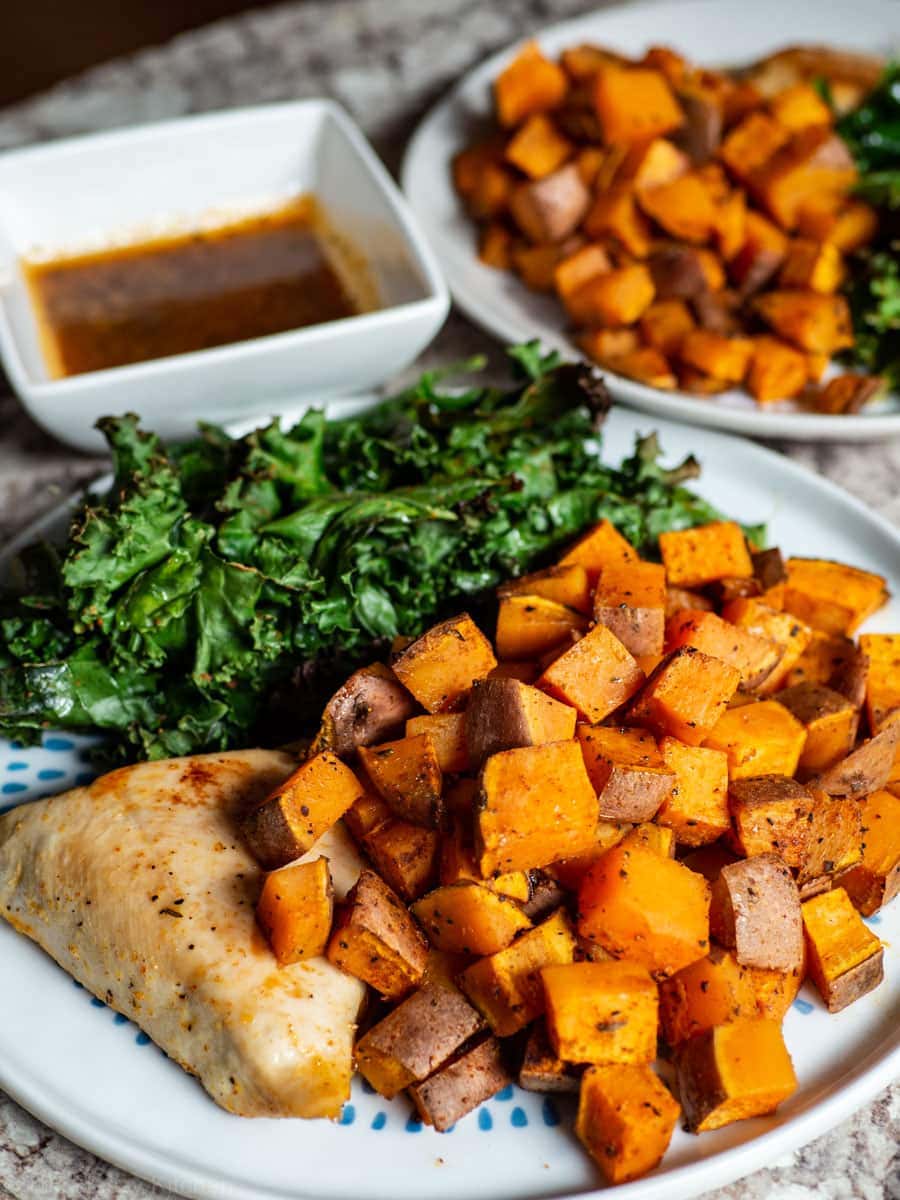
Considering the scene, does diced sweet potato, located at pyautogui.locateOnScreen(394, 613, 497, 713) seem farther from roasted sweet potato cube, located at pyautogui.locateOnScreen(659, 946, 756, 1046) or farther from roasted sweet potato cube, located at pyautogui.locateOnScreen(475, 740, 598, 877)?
roasted sweet potato cube, located at pyautogui.locateOnScreen(659, 946, 756, 1046)

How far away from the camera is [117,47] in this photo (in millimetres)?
6879

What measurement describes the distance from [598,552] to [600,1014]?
100cm

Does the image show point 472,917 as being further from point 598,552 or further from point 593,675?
point 598,552

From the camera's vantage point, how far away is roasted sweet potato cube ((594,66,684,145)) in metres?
3.59

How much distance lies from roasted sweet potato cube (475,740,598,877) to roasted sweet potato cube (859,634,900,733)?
77cm

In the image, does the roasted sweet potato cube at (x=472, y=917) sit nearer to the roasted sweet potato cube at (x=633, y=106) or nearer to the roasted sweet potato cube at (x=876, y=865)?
the roasted sweet potato cube at (x=876, y=865)

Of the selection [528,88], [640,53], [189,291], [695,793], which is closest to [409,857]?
[695,793]

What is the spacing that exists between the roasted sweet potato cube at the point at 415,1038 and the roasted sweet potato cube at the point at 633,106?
2555mm

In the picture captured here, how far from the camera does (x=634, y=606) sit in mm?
2357

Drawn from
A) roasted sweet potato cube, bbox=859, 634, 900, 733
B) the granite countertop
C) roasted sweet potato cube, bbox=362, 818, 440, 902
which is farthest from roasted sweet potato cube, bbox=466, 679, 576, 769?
the granite countertop

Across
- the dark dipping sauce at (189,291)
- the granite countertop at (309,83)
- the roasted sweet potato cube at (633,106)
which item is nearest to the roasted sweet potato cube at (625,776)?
the granite countertop at (309,83)

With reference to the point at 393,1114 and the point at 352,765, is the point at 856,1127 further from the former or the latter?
the point at 352,765

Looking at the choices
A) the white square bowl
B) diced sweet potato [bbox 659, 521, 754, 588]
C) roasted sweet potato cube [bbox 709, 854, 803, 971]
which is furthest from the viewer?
the white square bowl

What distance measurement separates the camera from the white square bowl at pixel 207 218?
3.03 metres
